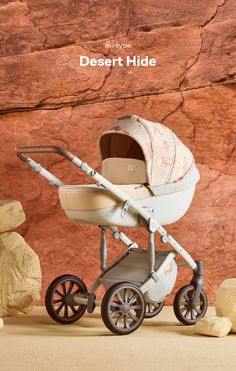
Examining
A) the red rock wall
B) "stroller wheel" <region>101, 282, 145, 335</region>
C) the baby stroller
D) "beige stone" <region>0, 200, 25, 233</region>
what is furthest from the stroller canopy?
the red rock wall

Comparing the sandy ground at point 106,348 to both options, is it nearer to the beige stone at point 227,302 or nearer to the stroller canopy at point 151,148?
the beige stone at point 227,302

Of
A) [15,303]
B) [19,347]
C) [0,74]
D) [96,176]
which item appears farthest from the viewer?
[0,74]

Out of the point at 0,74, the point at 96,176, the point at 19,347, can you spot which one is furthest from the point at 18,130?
the point at 19,347

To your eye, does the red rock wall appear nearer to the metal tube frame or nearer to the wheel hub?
the metal tube frame

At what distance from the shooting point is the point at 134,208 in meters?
5.23

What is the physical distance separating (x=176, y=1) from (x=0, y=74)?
1.59 metres

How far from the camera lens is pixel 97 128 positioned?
683 centimetres

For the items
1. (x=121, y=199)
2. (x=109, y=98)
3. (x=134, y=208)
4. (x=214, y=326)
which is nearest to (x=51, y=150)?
(x=121, y=199)

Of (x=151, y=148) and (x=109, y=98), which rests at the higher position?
(x=109, y=98)

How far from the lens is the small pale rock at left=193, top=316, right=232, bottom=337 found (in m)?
5.16

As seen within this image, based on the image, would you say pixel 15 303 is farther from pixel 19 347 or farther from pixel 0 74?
pixel 0 74

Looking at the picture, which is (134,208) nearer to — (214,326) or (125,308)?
(125,308)

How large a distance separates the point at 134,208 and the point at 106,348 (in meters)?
0.98

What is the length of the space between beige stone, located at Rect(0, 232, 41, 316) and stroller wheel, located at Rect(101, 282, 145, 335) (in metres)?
0.98
